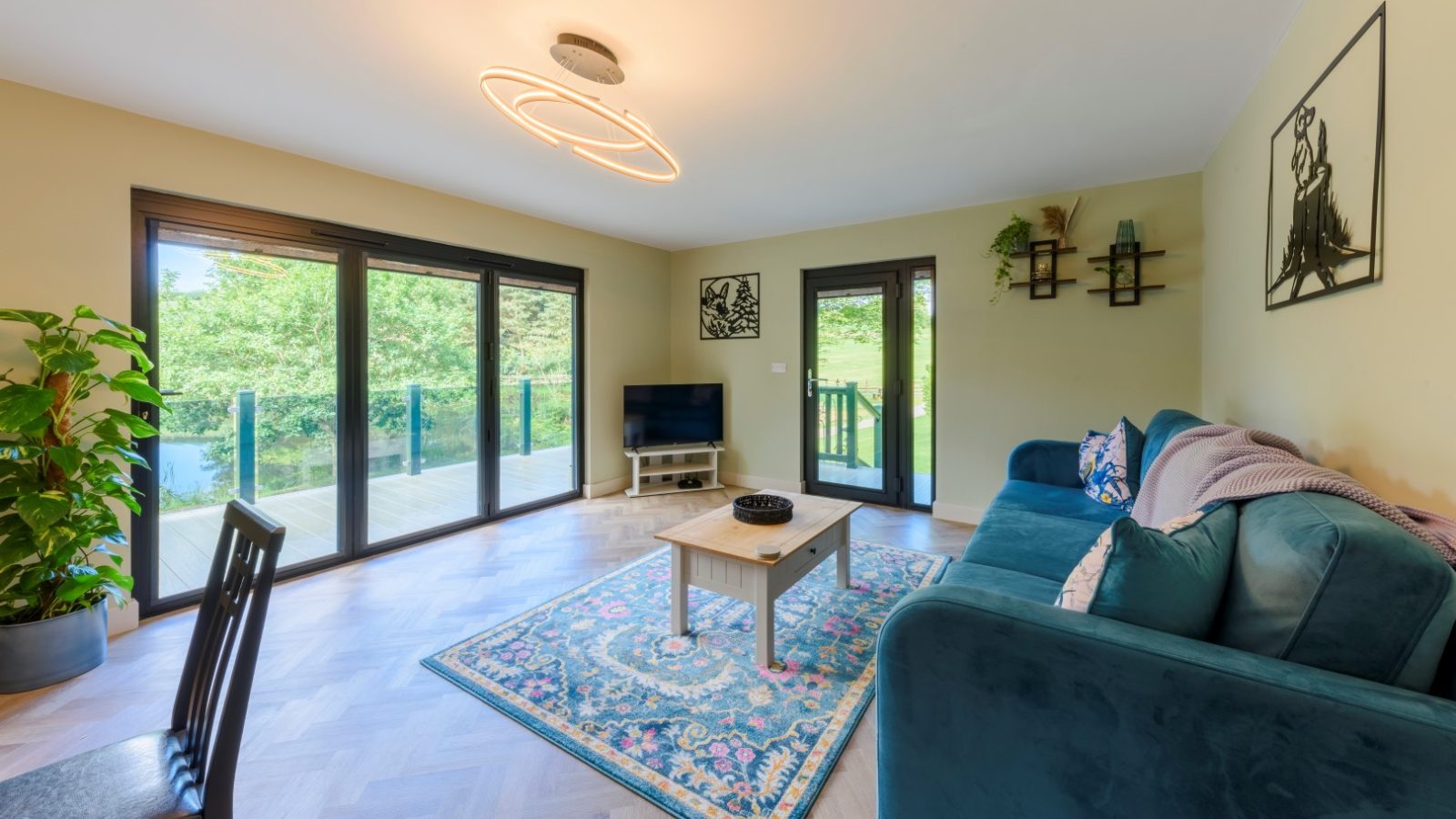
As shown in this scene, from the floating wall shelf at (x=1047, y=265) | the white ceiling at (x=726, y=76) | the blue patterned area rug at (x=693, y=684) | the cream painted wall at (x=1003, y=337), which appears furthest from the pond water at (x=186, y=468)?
the floating wall shelf at (x=1047, y=265)

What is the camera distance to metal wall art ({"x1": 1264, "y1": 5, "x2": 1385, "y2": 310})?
1.31 meters

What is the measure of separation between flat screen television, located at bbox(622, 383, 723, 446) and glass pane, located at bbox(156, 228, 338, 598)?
2296mm

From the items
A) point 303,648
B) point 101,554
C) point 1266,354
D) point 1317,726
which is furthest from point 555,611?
point 1266,354

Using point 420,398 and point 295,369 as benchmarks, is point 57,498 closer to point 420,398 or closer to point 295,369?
point 295,369

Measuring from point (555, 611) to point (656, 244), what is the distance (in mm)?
3755

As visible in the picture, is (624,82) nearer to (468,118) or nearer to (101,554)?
(468,118)

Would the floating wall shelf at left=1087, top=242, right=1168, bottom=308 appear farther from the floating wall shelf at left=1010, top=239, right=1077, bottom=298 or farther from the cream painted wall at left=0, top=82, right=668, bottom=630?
the cream painted wall at left=0, top=82, right=668, bottom=630

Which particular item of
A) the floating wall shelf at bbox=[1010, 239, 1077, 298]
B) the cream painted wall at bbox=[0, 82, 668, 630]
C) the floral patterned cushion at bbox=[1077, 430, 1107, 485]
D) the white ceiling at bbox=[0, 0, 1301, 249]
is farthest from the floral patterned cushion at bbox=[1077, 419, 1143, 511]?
the cream painted wall at bbox=[0, 82, 668, 630]

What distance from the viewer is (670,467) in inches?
203

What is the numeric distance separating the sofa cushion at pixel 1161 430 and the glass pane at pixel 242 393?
4428 millimetres

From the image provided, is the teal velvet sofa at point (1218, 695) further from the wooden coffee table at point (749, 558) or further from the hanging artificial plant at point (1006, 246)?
the hanging artificial plant at point (1006, 246)

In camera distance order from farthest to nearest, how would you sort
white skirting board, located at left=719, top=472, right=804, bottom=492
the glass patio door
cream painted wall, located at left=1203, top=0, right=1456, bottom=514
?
white skirting board, located at left=719, top=472, right=804, bottom=492 < the glass patio door < cream painted wall, located at left=1203, top=0, right=1456, bottom=514

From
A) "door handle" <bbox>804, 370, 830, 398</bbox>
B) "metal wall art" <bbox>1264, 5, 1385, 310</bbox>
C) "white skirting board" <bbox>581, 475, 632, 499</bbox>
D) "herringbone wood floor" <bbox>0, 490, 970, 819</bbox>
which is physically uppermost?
"metal wall art" <bbox>1264, 5, 1385, 310</bbox>

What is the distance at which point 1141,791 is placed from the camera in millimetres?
898
